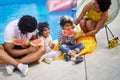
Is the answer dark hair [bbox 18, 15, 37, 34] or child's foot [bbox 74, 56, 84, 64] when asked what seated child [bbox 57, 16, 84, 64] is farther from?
dark hair [bbox 18, 15, 37, 34]

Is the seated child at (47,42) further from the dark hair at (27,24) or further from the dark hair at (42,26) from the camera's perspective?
the dark hair at (27,24)

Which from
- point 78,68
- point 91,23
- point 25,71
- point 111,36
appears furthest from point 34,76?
point 111,36

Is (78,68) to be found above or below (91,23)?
below

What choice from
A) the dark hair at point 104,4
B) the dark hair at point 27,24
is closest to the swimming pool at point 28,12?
the dark hair at point 104,4

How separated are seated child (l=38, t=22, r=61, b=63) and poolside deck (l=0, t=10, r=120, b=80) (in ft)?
0.51

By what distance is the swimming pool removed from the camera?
839cm

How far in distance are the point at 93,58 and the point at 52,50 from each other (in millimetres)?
750

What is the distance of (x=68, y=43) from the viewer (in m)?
5.16

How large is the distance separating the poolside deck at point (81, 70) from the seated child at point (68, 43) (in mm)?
140

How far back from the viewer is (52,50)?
5.22m

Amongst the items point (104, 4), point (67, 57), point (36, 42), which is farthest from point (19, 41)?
point (104, 4)

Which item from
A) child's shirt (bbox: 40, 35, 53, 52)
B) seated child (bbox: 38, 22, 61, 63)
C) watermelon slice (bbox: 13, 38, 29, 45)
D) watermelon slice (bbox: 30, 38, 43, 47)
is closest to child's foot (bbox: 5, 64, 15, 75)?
watermelon slice (bbox: 13, 38, 29, 45)

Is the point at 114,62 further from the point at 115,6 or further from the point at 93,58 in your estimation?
the point at 115,6

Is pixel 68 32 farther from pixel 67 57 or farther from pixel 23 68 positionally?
pixel 23 68
